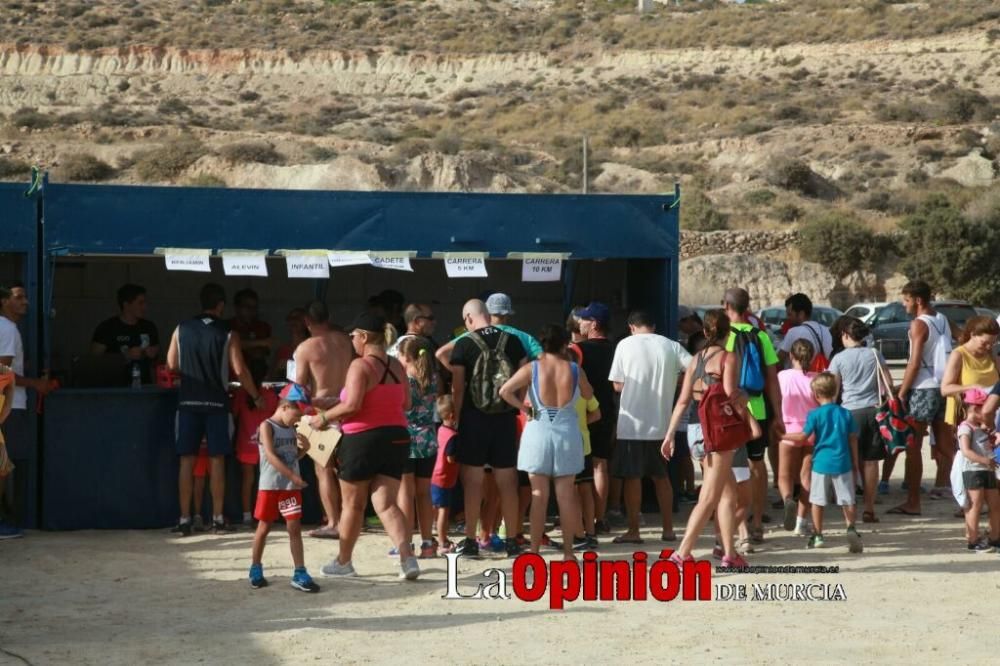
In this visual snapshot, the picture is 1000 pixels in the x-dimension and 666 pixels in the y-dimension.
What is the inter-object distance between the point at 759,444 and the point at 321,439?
3084 millimetres

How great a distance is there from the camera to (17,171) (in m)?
48.1

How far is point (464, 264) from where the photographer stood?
419 inches

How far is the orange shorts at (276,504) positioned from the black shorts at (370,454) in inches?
13.5

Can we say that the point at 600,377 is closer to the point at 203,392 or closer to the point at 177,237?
the point at 203,392

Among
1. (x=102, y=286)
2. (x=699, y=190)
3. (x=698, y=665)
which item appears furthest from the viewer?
(x=699, y=190)

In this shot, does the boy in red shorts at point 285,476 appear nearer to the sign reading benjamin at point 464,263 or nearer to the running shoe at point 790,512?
the sign reading benjamin at point 464,263

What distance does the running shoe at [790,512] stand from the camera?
9977mm

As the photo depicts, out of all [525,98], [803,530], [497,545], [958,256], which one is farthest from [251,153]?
[497,545]

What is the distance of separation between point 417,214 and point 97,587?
380 centimetres

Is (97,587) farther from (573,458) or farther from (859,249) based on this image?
(859,249)

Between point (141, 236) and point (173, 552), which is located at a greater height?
point (141, 236)

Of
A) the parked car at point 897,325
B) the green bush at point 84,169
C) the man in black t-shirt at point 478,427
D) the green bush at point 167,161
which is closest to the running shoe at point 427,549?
the man in black t-shirt at point 478,427

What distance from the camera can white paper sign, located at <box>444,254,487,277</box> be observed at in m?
10.6

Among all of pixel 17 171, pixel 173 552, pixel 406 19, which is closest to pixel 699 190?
pixel 17 171
